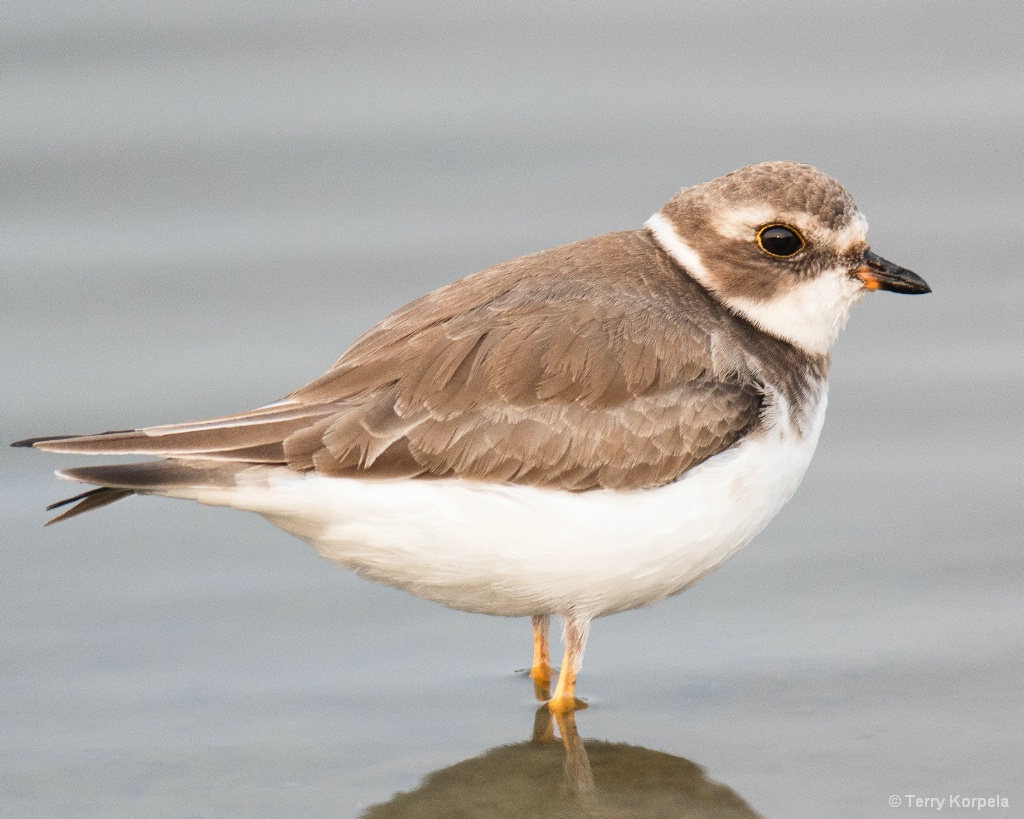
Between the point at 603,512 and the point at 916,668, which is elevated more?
the point at 603,512

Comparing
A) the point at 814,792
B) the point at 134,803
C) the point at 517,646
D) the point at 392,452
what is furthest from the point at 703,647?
the point at 134,803

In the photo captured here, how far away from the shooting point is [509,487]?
691 cm

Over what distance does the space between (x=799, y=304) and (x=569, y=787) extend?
102 inches

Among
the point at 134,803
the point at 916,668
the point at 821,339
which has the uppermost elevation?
the point at 821,339

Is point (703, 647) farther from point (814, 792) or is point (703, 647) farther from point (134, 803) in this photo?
point (134, 803)

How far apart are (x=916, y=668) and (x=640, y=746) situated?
1.66 meters

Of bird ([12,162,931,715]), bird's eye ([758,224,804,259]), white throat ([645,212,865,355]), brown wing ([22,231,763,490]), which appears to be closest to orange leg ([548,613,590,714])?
bird ([12,162,931,715])

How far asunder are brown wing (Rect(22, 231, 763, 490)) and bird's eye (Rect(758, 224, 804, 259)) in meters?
0.64

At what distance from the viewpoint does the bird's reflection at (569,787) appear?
6699 millimetres

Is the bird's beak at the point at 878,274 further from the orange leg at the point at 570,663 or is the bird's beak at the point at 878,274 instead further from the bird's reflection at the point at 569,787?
the bird's reflection at the point at 569,787

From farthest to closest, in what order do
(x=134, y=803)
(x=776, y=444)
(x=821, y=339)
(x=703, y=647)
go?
(x=703, y=647), (x=821, y=339), (x=776, y=444), (x=134, y=803)

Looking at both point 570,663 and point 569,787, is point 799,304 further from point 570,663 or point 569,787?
point 569,787

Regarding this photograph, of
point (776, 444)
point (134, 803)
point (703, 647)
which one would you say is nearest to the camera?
point (134, 803)

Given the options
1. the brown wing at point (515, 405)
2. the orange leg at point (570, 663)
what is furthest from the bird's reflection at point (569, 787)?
the brown wing at point (515, 405)
